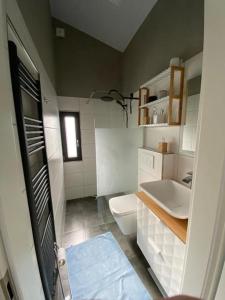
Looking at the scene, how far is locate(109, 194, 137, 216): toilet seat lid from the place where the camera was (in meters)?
1.69

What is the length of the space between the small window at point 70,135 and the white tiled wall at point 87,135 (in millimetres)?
82

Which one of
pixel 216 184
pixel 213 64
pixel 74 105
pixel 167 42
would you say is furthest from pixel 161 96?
pixel 74 105

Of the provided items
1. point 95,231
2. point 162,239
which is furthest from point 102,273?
point 162,239

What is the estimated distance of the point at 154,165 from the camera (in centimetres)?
178

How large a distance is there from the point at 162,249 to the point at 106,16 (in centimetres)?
292

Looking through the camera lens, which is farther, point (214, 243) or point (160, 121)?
point (160, 121)

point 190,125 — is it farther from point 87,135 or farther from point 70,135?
point 70,135

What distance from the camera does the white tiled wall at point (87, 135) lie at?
2.72 m

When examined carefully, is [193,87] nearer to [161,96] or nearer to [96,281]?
[161,96]

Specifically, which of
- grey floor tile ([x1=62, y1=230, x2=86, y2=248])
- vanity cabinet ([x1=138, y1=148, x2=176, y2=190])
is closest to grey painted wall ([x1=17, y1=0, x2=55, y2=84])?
vanity cabinet ([x1=138, y1=148, x2=176, y2=190])

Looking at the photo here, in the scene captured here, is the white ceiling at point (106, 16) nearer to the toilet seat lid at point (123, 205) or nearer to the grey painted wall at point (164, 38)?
the grey painted wall at point (164, 38)

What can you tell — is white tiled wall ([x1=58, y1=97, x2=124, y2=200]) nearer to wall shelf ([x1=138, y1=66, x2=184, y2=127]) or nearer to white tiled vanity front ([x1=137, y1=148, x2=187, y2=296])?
wall shelf ([x1=138, y1=66, x2=184, y2=127])

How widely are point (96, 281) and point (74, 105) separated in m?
2.59

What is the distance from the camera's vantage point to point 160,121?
173cm
